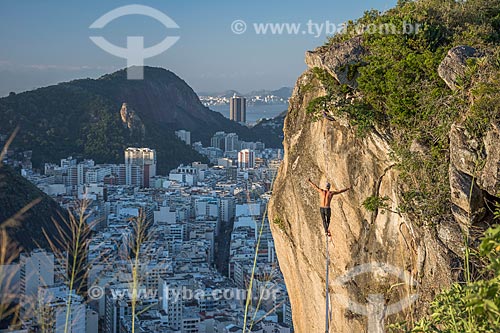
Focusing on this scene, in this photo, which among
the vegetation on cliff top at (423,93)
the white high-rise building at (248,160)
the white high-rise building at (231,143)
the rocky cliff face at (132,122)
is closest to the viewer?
the vegetation on cliff top at (423,93)

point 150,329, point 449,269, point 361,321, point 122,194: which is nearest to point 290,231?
point 361,321

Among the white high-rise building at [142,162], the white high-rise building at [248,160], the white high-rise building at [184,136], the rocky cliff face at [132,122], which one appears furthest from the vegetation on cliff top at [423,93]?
the white high-rise building at [184,136]

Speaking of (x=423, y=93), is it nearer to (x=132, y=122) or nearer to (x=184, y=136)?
(x=132, y=122)

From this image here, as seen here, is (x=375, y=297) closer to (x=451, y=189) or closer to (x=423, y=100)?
(x=451, y=189)

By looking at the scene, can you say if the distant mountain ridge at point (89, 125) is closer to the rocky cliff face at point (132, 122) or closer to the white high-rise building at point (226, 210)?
the rocky cliff face at point (132, 122)

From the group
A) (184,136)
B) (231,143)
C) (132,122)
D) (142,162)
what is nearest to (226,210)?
(142,162)

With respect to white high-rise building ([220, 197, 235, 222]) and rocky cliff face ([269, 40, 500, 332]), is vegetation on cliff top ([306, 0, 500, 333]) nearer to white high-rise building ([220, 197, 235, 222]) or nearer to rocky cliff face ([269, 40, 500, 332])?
rocky cliff face ([269, 40, 500, 332])
